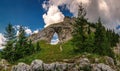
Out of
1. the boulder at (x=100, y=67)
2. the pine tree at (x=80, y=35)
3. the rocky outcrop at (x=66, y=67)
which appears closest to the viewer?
the rocky outcrop at (x=66, y=67)

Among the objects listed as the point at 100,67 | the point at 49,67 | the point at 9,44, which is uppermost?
the point at 9,44

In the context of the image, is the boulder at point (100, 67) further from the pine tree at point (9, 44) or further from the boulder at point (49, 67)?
the pine tree at point (9, 44)

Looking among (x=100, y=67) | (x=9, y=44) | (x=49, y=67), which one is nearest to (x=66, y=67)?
(x=49, y=67)

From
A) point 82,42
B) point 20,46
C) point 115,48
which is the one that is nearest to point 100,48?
point 82,42

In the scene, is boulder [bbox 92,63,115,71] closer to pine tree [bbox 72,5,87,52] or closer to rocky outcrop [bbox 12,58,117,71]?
rocky outcrop [bbox 12,58,117,71]

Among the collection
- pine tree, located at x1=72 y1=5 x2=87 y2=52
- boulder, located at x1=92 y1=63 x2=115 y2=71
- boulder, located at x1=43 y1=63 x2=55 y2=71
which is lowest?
boulder, located at x1=92 y1=63 x2=115 y2=71

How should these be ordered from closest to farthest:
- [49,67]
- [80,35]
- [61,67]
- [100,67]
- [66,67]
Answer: [61,67], [49,67], [66,67], [100,67], [80,35]

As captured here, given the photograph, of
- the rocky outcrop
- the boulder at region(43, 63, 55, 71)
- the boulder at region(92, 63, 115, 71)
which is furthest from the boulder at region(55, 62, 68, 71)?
the boulder at region(92, 63, 115, 71)

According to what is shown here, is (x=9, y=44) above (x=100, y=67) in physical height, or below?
above

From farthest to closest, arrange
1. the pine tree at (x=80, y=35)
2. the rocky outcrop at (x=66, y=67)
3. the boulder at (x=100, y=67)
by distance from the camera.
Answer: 1. the pine tree at (x=80, y=35)
2. the boulder at (x=100, y=67)
3. the rocky outcrop at (x=66, y=67)

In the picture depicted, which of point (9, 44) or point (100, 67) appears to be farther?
point (9, 44)

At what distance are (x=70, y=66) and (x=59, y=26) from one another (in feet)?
447

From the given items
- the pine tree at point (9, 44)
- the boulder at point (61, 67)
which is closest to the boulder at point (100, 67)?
the boulder at point (61, 67)

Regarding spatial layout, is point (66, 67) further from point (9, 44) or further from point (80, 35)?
point (9, 44)
